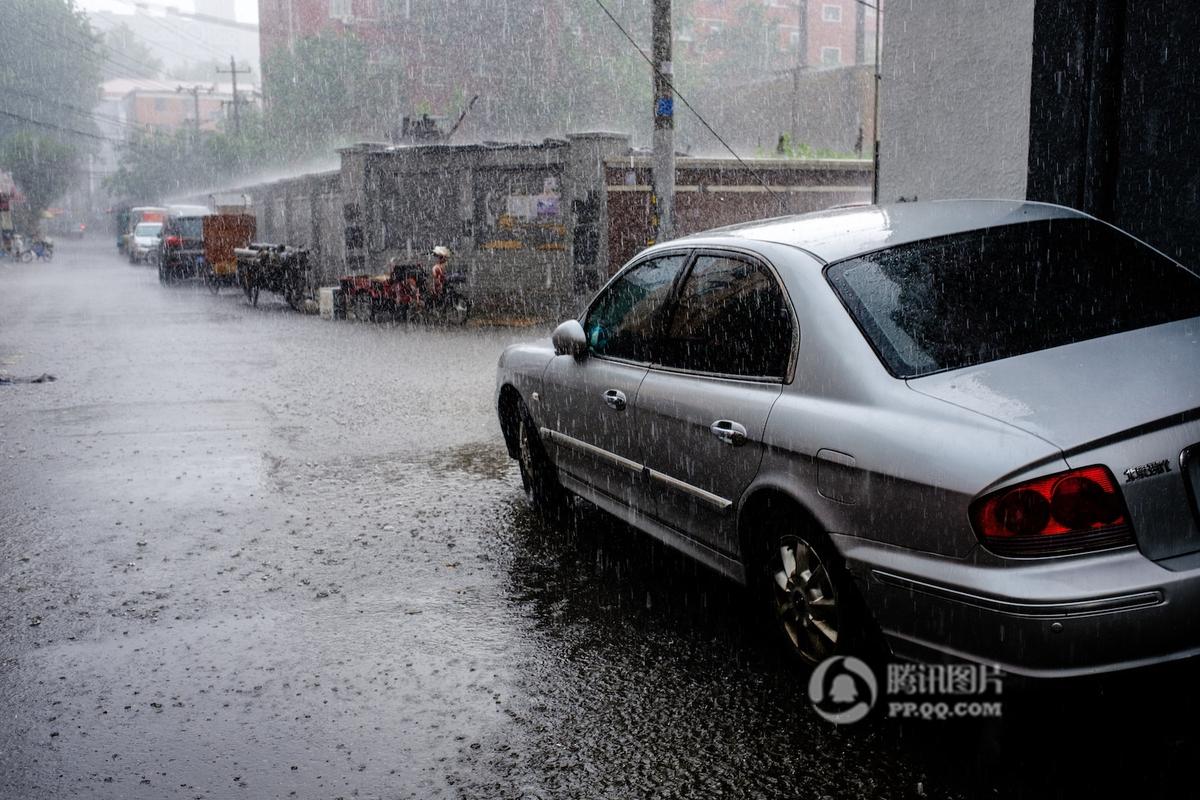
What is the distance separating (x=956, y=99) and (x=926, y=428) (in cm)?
641

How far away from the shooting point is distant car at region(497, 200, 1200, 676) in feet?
9.87

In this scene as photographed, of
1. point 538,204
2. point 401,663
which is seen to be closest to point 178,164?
point 538,204

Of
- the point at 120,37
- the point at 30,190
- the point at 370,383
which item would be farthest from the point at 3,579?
the point at 120,37

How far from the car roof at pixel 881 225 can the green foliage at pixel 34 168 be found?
84.0 metres

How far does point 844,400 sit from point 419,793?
69.1 inches

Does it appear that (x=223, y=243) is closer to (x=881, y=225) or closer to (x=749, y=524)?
(x=881, y=225)

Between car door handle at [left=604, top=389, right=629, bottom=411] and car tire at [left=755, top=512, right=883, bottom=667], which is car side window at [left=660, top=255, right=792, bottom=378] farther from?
car tire at [left=755, top=512, right=883, bottom=667]

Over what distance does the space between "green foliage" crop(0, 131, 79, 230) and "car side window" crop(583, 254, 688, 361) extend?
272 ft

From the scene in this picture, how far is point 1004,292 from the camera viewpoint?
12.9 ft

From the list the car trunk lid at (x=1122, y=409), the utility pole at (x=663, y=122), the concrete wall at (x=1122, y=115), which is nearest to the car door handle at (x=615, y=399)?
the car trunk lid at (x=1122, y=409)

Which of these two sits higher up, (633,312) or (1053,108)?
(1053,108)

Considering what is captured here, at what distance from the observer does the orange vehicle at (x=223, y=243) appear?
29.8 meters

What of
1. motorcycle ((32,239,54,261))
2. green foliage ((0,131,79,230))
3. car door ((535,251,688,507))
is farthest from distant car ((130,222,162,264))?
car door ((535,251,688,507))

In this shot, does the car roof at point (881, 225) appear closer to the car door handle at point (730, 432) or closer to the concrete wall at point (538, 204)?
the car door handle at point (730, 432)
